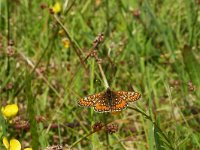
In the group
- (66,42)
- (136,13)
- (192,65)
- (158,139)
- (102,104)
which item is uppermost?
(136,13)

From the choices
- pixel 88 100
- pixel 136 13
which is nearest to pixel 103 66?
pixel 136 13

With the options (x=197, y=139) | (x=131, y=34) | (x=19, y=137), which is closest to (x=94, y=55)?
(x=197, y=139)

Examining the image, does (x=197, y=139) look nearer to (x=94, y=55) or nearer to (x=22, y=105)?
(x=94, y=55)

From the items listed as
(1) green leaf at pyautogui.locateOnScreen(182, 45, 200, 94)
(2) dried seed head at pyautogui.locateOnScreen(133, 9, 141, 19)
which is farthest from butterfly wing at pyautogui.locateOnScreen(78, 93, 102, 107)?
(2) dried seed head at pyautogui.locateOnScreen(133, 9, 141, 19)

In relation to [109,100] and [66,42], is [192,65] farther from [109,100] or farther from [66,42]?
[66,42]

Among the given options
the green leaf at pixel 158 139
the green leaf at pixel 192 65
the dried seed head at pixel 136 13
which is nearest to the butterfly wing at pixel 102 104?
the green leaf at pixel 158 139

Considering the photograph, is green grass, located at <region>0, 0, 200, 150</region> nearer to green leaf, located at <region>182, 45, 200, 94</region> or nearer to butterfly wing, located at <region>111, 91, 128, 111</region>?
green leaf, located at <region>182, 45, 200, 94</region>
